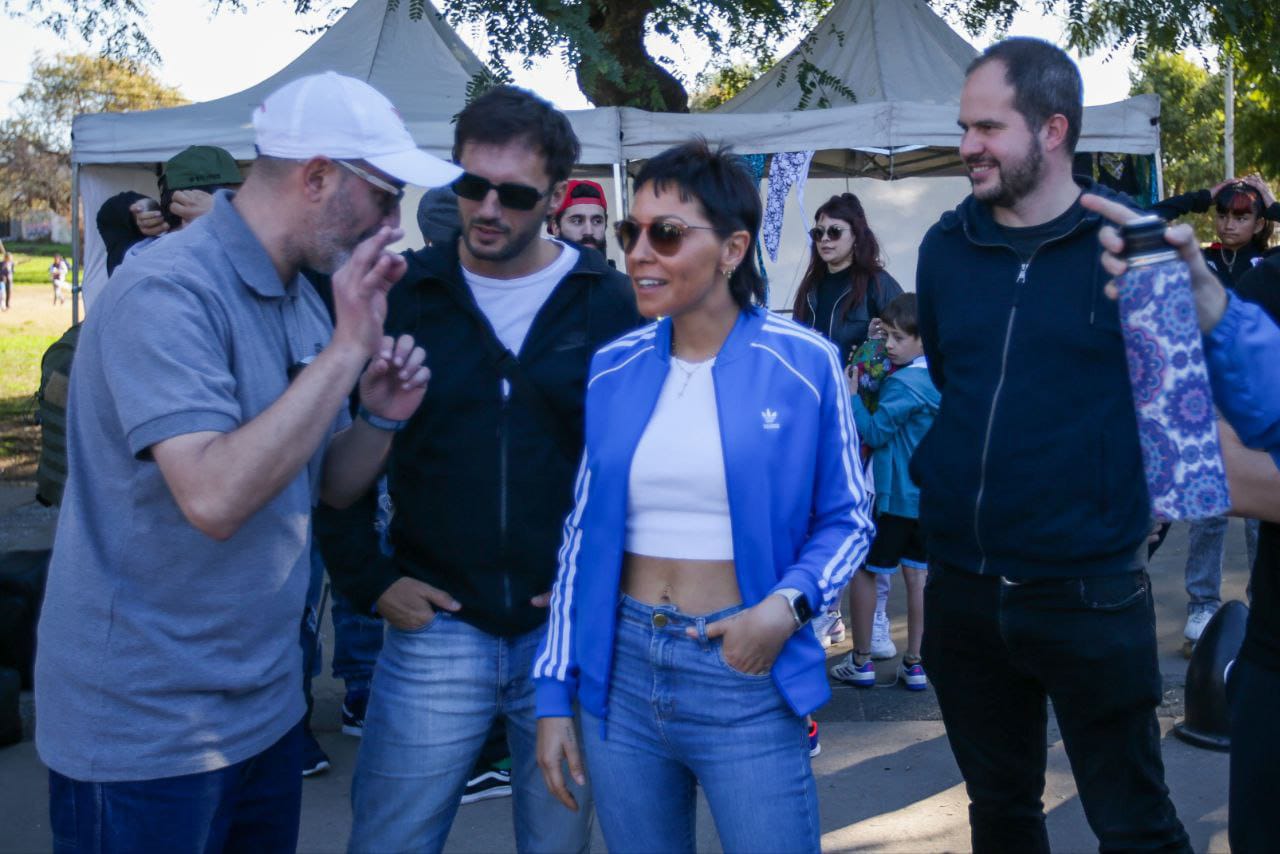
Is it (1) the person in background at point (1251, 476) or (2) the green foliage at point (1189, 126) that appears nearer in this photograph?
(1) the person in background at point (1251, 476)

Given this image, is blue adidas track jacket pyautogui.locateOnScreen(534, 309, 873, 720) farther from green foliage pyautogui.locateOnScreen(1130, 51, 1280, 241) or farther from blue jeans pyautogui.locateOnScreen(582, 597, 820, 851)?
green foliage pyautogui.locateOnScreen(1130, 51, 1280, 241)

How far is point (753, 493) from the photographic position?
2.31 meters

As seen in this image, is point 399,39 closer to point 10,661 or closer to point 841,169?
point 841,169

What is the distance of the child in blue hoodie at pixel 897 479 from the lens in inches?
208

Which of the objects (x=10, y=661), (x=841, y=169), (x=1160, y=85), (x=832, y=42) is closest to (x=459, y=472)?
(x=10, y=661)

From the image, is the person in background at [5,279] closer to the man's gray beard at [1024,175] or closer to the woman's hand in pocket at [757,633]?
the man's gray beard at [1024,175]

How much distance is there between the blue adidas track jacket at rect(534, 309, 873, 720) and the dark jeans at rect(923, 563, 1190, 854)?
685mm

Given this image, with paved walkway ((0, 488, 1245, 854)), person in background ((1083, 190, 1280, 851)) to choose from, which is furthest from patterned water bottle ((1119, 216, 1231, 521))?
paved walkway ((0, 488, 1245, 854))

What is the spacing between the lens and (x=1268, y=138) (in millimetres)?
20531

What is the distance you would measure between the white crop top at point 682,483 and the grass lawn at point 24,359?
7444 mm

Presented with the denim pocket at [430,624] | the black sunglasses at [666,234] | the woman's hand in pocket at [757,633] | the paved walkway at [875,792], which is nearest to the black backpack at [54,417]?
the paved walkway at [875,792]

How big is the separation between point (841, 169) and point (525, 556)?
10.0 metres

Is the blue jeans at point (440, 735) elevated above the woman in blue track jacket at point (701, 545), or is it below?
below

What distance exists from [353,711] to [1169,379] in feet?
12.4
